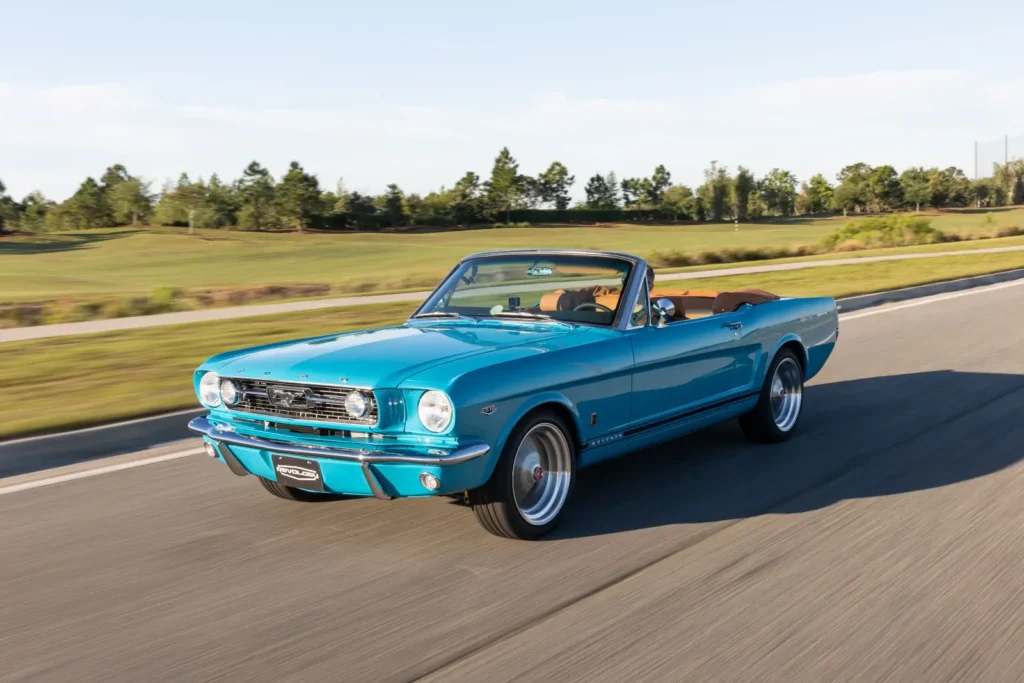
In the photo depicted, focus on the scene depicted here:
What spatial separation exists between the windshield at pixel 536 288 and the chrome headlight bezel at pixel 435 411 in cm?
148

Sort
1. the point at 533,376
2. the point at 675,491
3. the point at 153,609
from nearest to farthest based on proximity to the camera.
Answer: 1. the point at 153,609
2. the point at 533,376
3. the point at 675,491

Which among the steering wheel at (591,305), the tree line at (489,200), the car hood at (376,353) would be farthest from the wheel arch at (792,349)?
the tree line at (489,200)

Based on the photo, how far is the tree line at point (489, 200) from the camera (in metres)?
102

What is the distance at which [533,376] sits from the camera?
514 centimetres

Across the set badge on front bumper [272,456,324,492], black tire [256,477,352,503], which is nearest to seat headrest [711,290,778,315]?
black tire [256,477,352,503]

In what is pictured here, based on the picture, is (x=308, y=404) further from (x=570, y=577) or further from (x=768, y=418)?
(x=768, y=418)

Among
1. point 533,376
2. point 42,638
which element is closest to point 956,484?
point 533,376

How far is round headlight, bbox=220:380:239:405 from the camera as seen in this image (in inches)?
213

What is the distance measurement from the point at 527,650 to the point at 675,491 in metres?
2.46

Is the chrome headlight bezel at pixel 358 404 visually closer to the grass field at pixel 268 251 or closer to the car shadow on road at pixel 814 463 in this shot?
the car shadow on road at pixel 814 463

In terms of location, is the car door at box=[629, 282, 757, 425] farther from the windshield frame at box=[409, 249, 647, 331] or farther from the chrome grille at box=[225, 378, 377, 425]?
the chrome grille at box=[225, 378, 377, 425]

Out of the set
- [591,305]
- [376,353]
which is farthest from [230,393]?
[591,305]

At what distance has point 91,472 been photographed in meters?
6.84

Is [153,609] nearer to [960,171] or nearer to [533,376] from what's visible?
[533,376]
